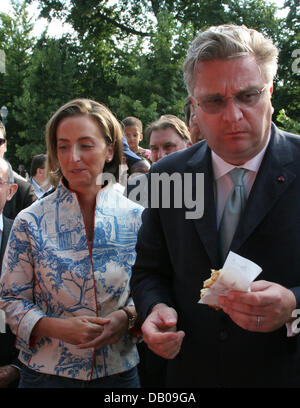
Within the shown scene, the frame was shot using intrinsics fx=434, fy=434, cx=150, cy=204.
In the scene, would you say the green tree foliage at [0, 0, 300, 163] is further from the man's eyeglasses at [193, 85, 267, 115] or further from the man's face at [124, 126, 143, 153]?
the man's eyeglasses at [193, 85, 267, 115]

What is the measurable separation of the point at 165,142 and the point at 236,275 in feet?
9.37

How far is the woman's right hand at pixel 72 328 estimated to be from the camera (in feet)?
6.26

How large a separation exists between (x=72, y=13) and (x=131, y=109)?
10084 millimetres

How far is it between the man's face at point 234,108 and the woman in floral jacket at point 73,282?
76 centimetres

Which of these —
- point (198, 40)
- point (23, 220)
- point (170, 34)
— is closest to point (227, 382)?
point (23, 220)

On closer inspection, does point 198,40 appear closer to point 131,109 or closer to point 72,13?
point 131,109

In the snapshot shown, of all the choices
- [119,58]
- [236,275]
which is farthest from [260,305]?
[119,58]

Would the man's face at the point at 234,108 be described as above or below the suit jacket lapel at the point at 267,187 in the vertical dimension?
above

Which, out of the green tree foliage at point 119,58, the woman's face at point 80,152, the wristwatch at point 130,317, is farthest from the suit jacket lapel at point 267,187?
the green tree foliage at point 119,58

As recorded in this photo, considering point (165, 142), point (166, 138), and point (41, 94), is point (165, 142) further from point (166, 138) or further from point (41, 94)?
point (41, 94)

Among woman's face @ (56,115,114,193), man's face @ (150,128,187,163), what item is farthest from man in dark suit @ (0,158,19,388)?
man's face @ (150,128,187,163)

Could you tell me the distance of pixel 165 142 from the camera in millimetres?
4094

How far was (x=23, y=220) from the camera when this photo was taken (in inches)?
81.5

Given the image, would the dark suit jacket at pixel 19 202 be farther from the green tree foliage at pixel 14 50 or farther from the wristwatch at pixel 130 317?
the green tree foliage at pixel 14 50
